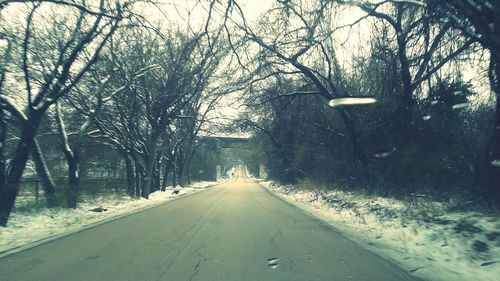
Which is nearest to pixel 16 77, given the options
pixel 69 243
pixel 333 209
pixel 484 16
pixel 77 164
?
pixel 77 164

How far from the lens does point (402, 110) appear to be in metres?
15.5

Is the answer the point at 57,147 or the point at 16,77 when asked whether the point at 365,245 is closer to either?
the point at 16,77

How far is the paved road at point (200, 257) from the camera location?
592cm

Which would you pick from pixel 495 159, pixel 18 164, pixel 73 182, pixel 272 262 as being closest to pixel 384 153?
pixel 495 159

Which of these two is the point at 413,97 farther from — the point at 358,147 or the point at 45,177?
the point at 45,177

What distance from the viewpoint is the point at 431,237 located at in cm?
844

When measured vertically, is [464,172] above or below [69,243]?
above

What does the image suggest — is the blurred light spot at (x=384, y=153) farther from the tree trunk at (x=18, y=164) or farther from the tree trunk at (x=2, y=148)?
the tree trunk at (x=2, y=148)

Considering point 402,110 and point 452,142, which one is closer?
point 452,142

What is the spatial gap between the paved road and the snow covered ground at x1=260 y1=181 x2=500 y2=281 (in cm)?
52

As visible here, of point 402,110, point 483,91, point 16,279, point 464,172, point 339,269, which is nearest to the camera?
point 16,279

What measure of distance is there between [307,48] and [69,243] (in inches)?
456

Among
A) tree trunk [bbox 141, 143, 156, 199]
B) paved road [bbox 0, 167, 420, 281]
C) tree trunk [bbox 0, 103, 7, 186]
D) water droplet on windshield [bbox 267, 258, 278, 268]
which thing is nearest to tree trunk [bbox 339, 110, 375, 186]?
paved road [bbox 0, 167, 420, 281]

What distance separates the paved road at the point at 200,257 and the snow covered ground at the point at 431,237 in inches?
20.5
